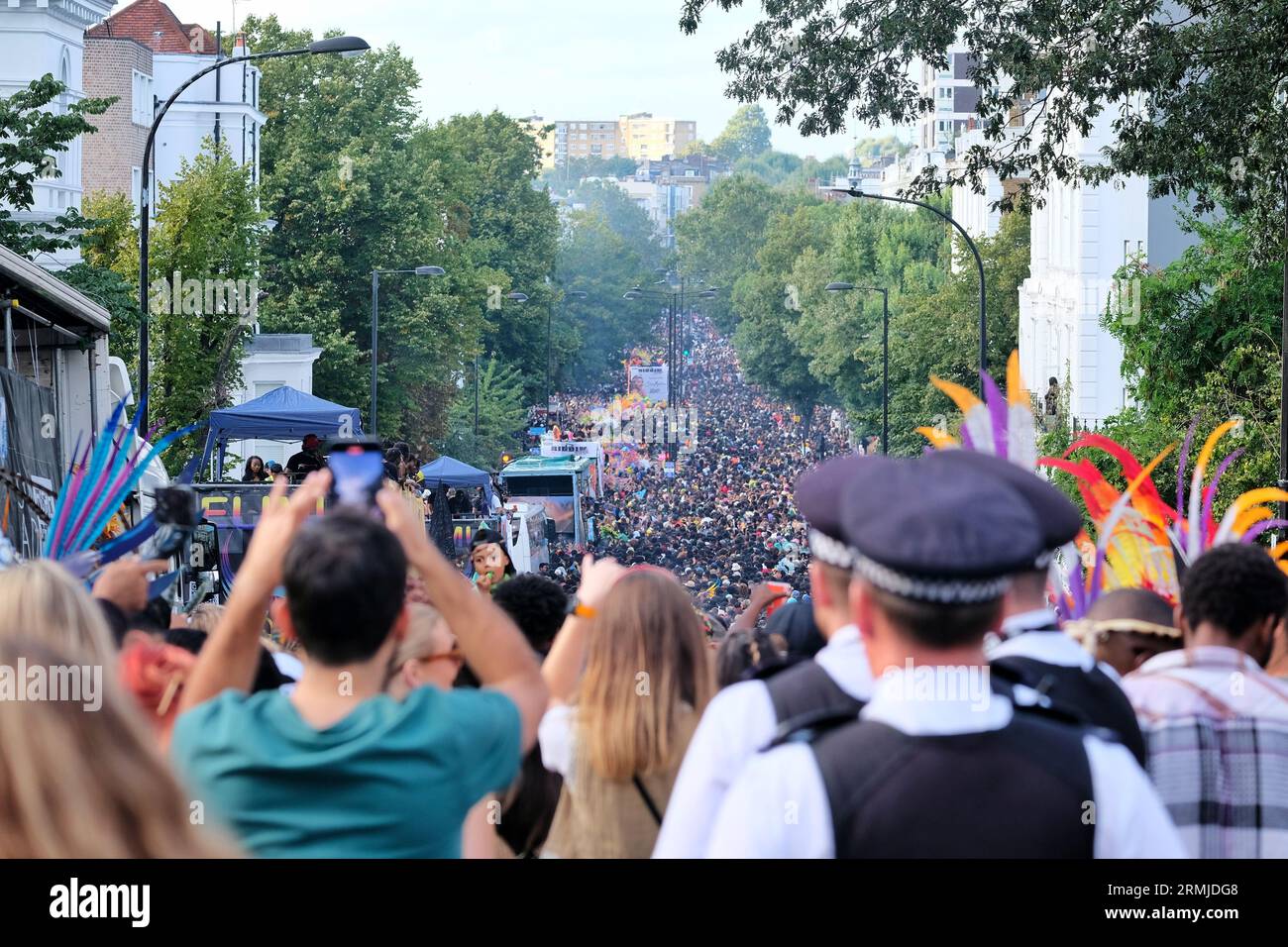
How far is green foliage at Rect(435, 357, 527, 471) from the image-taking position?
62.3 m

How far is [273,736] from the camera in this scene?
3500 millimetres

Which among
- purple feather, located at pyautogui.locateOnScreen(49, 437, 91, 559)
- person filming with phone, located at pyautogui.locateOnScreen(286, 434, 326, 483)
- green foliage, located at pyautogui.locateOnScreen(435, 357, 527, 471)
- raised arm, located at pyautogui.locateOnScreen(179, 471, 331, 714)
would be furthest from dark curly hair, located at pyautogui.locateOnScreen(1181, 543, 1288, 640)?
green foliage, located at pyautogui.locateOnScreen(435, 357, 527, 471)

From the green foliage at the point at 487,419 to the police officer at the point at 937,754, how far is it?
55.9 meters

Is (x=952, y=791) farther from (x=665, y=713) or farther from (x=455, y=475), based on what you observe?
(x=455, y=475)

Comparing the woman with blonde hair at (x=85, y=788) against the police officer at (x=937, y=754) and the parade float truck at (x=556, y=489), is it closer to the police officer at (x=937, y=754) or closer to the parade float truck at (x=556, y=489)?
the police officer at (x=937, y=754)

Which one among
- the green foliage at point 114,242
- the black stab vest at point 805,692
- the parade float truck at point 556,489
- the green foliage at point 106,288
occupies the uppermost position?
the green foliage at point 114,242

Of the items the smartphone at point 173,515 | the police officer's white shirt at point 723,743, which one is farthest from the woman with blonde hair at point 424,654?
the police officer's white shirt at point 723,743

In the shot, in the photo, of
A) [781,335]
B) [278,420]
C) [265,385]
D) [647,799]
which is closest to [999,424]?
[647,799]

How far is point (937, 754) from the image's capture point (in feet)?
10.1

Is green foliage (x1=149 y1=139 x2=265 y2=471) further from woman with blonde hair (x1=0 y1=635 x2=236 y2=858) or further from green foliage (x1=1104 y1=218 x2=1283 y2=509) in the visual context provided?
woman with blonde hair (x1=0 y1=635 x2=236 y2=858)

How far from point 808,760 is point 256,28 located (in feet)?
177

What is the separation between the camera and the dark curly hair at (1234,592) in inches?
190

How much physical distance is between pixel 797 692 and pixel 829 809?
1.14 meters
